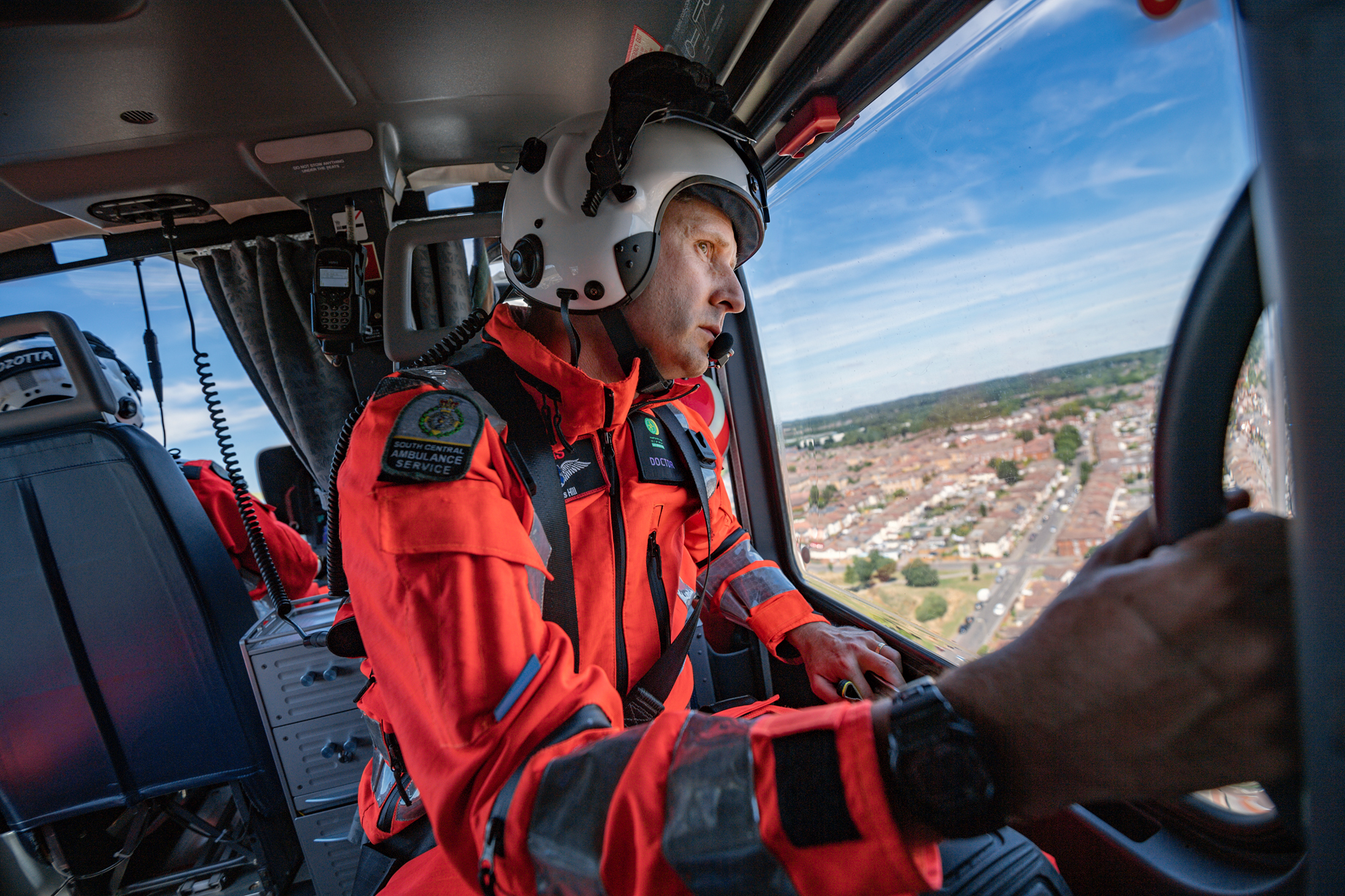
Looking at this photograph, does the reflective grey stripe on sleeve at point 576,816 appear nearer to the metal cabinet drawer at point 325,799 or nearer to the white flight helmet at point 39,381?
the metal cabinet drawer at point 325,799

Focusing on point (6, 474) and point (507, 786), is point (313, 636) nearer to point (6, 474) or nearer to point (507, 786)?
point (6, 474)

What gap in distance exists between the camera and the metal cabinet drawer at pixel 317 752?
1971 mm

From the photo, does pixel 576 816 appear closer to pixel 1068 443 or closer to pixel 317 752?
pixel 1068 443

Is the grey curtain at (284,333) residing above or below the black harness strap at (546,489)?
above

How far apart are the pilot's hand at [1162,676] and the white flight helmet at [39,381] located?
258 cm

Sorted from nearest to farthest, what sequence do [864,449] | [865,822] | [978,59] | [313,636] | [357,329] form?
[865,822], [978,59], [864,449], [313,636], [357,329]

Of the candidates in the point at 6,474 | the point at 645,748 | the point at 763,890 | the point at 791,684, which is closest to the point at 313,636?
the point at 6,474

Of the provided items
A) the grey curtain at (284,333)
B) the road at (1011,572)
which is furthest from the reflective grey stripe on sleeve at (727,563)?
the grey curtain at (284,333)

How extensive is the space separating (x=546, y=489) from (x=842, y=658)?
2.45 feet

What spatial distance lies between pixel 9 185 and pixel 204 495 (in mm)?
1260

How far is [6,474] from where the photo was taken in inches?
75.6

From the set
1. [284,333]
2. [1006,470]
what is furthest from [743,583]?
[284,333]

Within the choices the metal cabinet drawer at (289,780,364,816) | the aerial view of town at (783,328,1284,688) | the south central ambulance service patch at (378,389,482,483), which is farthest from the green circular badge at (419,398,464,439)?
the metal cabinet drawer at (289,780,364,816)

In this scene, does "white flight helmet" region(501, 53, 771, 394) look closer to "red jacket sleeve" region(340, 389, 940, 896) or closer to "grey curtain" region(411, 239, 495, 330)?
"red jacket sleeve" region(340, 389, 940, 896)
